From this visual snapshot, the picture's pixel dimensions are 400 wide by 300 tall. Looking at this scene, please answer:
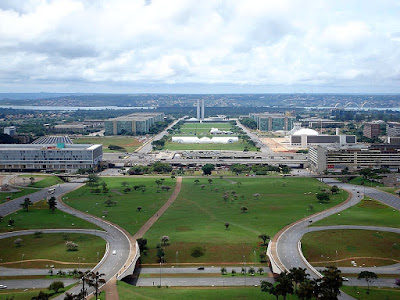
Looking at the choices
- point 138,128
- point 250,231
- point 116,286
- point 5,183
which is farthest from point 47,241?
point 138,128

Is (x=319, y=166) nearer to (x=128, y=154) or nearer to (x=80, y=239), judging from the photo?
(x=128, y=154)

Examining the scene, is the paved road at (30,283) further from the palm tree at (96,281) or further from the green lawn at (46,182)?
the green lawn at (46,182)

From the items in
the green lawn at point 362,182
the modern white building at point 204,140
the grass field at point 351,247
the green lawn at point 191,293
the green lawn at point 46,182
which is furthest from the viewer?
the modern white building at point 204,140

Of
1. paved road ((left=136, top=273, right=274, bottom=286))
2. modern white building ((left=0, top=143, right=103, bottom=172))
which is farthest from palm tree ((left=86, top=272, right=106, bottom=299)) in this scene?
modern white building ((left=0, top=143, right=103, bottom=172))

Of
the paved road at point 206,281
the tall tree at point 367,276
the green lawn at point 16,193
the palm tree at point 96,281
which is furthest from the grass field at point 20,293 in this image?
the green lawn at point 16,193

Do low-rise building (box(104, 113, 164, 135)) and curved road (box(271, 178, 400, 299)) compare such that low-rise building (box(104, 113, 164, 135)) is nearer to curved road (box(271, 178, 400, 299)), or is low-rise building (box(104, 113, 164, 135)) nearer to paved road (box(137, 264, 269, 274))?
curved road (box(271, 178, 400, 299))

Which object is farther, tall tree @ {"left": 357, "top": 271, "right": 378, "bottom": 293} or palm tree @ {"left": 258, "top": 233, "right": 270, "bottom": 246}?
palm tree @ {"left": 258, "top": 233, "right": 270, "bottom": 246}
